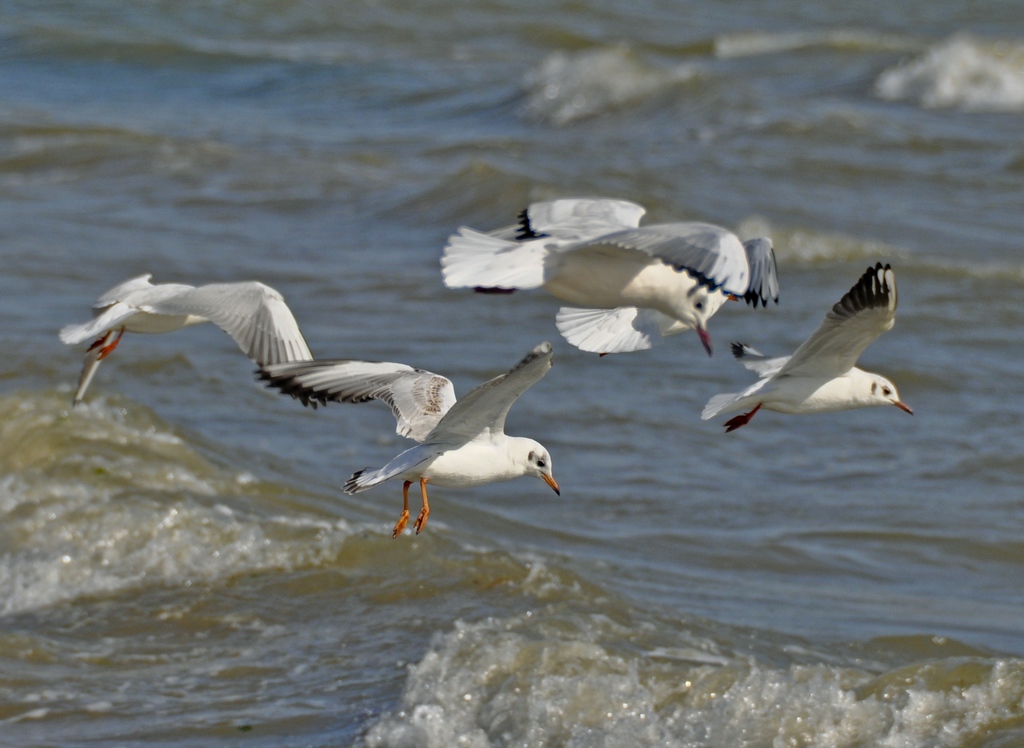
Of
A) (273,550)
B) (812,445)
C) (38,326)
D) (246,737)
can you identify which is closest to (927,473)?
(812,445)

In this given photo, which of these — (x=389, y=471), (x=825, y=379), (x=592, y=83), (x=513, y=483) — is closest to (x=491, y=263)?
(x=389, y=471)

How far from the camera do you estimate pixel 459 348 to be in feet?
33.0

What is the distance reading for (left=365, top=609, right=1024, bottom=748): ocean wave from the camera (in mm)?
5406

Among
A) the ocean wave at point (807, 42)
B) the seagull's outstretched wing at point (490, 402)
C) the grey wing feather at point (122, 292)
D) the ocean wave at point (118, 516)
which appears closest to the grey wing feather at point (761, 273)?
the seagull's outstretched wing at point (490, 402)

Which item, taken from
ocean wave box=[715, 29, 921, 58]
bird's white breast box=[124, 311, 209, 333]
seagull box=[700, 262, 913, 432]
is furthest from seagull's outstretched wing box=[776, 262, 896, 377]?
ocean wave box=[715, 29, 921, 58]

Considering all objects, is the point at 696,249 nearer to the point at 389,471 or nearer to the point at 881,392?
the point at 389,471

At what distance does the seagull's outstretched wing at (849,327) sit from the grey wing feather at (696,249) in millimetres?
554

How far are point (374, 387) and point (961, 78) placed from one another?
16.0m

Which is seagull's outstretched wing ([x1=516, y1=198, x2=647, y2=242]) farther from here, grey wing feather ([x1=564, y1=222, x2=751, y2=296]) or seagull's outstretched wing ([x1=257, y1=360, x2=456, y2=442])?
seagull's outstretched wing ([x1=257, y1=360, x2=456, y2=442])

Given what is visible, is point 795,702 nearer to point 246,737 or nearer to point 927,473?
point 246,737

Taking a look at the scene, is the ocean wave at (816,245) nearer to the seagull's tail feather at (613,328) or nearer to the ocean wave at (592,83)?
the ocean wave at (592,83)

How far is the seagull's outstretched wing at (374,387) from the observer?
4.31 meters

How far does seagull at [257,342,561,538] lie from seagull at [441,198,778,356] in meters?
0.34

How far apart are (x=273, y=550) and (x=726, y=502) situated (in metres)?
2.46
